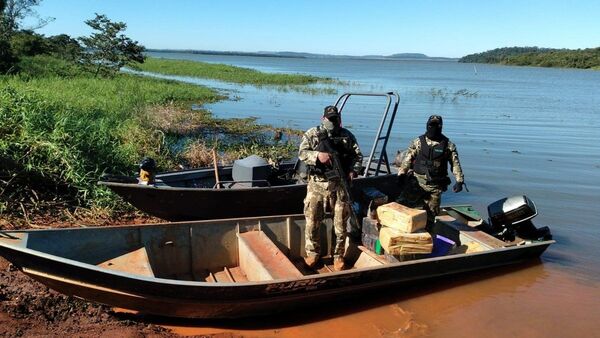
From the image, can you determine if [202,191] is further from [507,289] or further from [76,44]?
[76,44]

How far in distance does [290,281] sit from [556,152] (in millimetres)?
13290

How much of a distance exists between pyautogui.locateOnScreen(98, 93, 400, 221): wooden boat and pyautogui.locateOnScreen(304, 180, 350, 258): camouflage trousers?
141 centimetres

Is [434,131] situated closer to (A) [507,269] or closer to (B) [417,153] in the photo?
(B) [417,153]

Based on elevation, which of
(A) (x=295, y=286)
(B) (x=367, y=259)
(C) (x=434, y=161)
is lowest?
(B) (x=367, y=259)

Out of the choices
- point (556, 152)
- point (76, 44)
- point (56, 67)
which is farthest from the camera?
point (76, 44)

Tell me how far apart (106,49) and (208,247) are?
1014 inches

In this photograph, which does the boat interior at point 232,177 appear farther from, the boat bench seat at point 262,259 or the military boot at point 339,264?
the military boot at point 339,264

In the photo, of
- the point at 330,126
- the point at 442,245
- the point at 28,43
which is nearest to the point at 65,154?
the point at 330,126

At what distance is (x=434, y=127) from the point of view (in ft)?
19.8

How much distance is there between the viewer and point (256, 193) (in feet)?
22.6

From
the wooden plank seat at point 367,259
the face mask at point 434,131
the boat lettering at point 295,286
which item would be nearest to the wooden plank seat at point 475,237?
the face mask at point 434,131

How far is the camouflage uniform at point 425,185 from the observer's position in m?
6.20

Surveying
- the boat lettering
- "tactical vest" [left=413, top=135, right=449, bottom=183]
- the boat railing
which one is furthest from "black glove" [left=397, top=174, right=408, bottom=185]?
the boat lettering

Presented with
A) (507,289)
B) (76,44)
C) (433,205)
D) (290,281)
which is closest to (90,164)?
(290,281)
